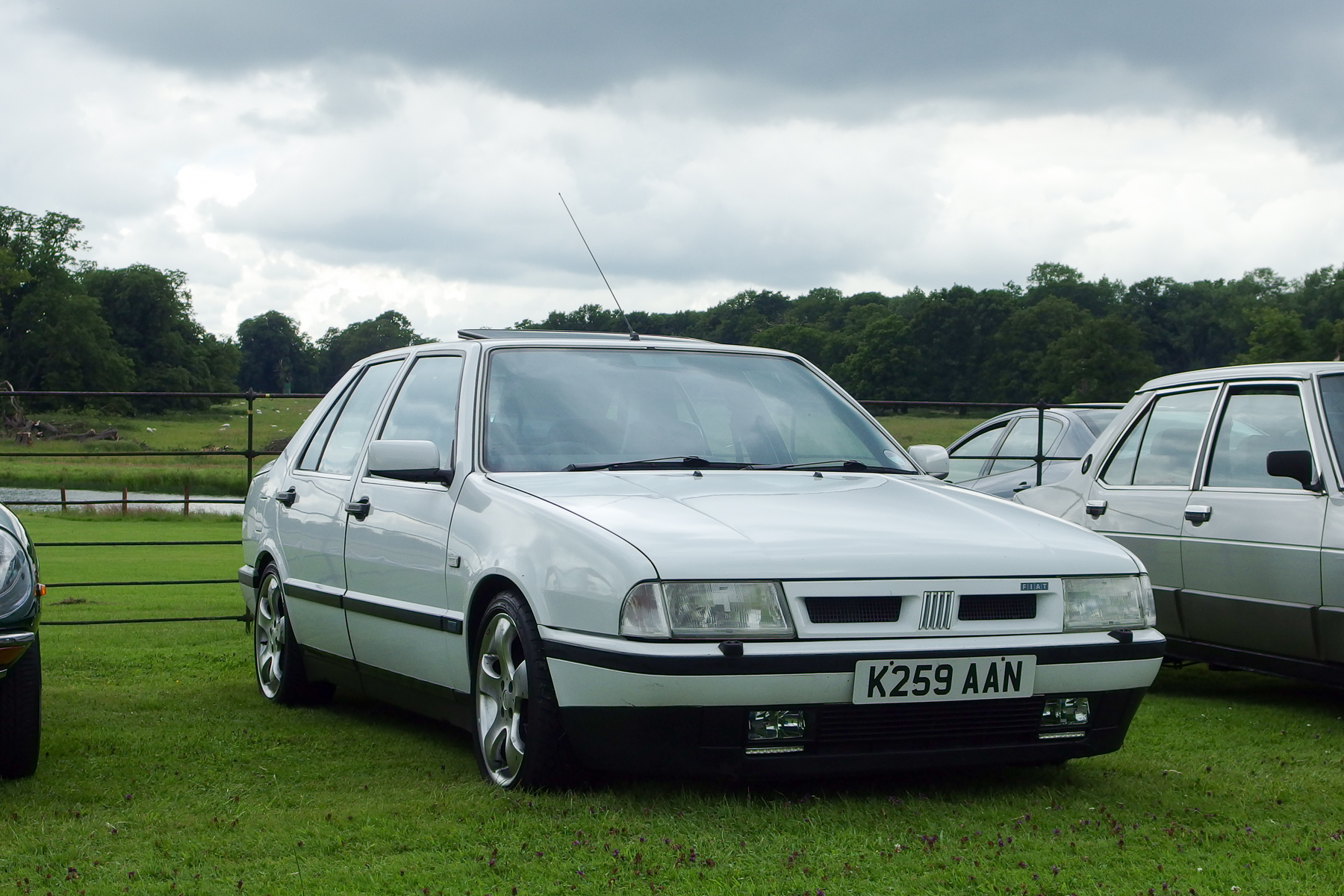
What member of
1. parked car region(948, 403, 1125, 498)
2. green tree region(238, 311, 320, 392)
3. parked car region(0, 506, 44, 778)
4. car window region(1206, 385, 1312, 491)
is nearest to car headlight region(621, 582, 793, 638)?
parked car region(0, 506, 44, 778)

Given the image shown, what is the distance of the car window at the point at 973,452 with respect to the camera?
45.9 ft

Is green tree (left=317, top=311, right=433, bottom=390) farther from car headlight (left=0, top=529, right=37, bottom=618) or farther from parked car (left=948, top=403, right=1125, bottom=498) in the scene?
car headlight (left=0, top=529, right=37, bottom=618)

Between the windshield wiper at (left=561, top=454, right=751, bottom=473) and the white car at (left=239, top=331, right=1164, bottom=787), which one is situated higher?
the windshield wiper at (left=561, top=454, right=751, bottom=473)

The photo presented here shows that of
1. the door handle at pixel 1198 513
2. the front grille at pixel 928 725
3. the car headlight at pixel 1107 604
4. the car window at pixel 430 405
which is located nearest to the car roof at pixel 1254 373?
the door handle at pixel 1198 513

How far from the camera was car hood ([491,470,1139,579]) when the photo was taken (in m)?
4.39

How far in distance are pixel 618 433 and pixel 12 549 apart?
205cm

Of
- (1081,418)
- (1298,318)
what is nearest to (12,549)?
(1081,418)

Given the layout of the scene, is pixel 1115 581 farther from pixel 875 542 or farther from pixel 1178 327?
pixel 1178 327

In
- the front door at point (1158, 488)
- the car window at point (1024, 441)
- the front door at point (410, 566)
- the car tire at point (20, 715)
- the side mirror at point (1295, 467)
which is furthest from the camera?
the car window at point (1024, 441)

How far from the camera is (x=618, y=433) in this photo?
18.2 feet

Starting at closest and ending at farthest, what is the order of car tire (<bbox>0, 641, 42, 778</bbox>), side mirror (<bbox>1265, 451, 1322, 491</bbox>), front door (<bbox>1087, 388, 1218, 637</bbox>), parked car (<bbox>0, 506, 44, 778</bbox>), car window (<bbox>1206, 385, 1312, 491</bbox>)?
parked car (<bbox>0, 506, 44, 778</bbox>) < car tire (<bbox>0, 641, 42, 778</bbox>) < side mirror (<bbox>1265, 451, 1322, 491</bbox>) < car window (<bbox>1206, 385, 1312, 491</bbox>) < front door (<bbox>1087, 388, 1218, 637</bbox>)

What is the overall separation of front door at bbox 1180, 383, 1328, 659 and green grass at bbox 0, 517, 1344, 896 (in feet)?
1.60

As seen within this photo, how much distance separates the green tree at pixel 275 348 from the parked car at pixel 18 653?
131 m

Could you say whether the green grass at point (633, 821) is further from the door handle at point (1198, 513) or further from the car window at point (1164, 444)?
the car window at point (1164, 444)
